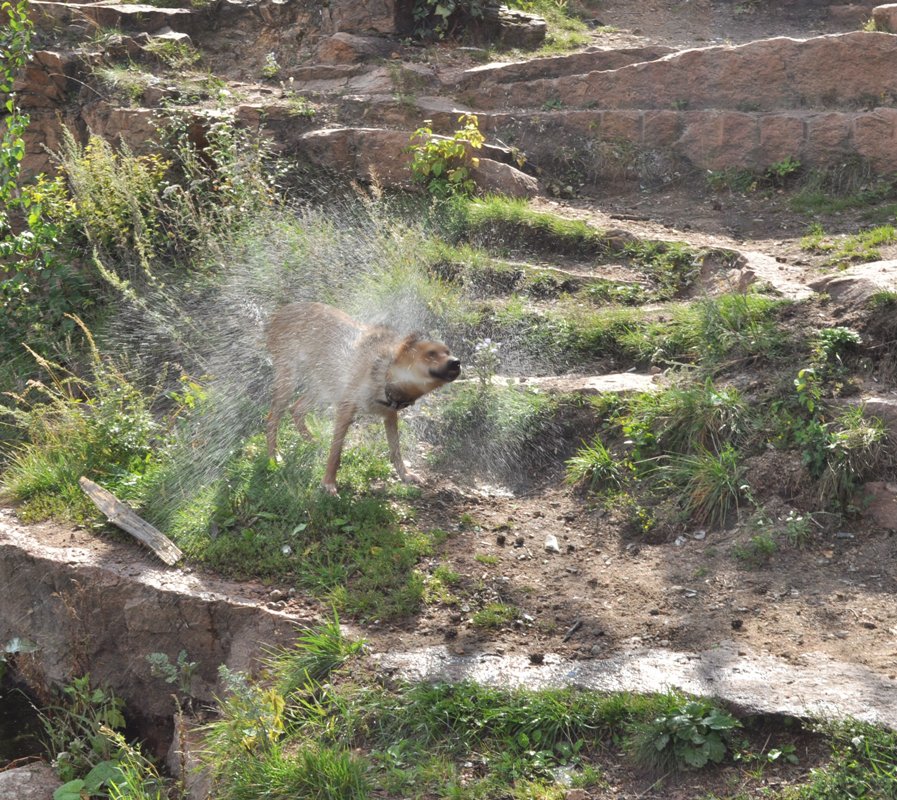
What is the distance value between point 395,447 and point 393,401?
38 cm

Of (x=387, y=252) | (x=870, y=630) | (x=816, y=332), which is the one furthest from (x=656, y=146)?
(x=870, y=630)

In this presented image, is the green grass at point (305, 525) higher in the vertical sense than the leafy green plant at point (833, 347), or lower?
lower

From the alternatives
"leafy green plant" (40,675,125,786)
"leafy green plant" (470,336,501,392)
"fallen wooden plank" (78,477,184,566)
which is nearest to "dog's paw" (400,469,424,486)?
"leafy green plant" (470,336,501,392)

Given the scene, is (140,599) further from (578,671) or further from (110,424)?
(578,671)

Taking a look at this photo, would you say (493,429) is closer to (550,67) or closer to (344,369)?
(344,369)

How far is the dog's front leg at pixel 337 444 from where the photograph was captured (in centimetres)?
645

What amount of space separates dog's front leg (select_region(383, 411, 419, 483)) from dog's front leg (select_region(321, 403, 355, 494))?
28 centimetres

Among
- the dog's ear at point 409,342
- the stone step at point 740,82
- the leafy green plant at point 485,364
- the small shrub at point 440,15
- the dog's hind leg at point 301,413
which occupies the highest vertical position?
the small shrub at point 440,15

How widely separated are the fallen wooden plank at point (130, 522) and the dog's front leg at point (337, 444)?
1.00 m

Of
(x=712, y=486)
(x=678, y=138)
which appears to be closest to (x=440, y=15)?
(x=678, y=138)

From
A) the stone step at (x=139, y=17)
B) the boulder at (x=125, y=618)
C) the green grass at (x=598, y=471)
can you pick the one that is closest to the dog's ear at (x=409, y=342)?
the green grass at (x=598, y=471)

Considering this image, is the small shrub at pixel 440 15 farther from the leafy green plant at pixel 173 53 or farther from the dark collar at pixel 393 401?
the dark collar at pixel 393 401

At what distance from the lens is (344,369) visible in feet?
22.0

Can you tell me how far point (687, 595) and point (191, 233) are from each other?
19.8 feet
